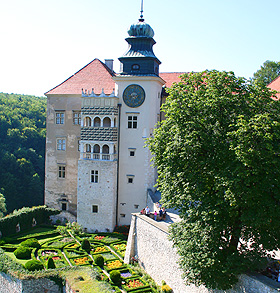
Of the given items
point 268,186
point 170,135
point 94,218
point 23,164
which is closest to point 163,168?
point 170,135

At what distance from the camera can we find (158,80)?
33.2 metres

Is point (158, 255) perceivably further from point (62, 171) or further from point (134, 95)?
point (62, 171)

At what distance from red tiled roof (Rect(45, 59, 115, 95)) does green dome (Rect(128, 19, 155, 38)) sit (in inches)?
193

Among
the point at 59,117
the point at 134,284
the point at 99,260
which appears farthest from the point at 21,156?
the point at 134,284

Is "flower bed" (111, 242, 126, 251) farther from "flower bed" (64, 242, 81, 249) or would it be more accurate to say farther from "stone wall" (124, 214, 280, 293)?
"flower bed" (64, 242, 81, 249)

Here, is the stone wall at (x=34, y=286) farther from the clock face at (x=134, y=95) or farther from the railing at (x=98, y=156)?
the clock face at (x=134, y=95)

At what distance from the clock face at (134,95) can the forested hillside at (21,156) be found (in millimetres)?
30570

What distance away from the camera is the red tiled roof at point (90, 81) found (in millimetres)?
35031

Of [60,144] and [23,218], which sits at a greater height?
[60,144]

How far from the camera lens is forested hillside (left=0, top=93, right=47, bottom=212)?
185ft

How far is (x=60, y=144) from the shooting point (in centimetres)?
3644

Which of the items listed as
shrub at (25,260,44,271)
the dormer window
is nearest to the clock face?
the dormer window

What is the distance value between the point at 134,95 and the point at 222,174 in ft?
58.8

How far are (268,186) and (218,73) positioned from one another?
616cm
